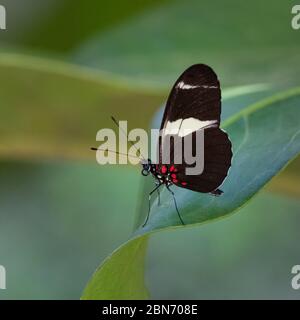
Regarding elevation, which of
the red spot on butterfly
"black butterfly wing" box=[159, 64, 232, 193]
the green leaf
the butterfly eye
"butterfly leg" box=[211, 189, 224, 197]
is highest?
"black butterfly wing" box=[159, 64, 232, 193]

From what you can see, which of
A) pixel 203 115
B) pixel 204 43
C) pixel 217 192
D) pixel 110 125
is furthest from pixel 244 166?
A: pixel 204 43

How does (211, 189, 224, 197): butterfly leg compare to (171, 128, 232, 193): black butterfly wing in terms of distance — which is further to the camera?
(171, 128, 232, 193): black butterfly wing

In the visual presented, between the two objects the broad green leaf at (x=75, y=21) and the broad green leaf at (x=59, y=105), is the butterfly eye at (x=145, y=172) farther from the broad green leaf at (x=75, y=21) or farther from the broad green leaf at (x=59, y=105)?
the broad green leaf at (x=75, y=21)

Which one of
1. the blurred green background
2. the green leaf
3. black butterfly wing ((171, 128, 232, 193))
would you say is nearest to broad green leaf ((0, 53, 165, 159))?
the blurred green background

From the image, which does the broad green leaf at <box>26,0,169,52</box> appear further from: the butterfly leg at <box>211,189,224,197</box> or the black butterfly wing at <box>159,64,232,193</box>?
the butterfly leg at <box>211,189,224,197</box>

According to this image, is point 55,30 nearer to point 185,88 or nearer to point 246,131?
point 185,88
